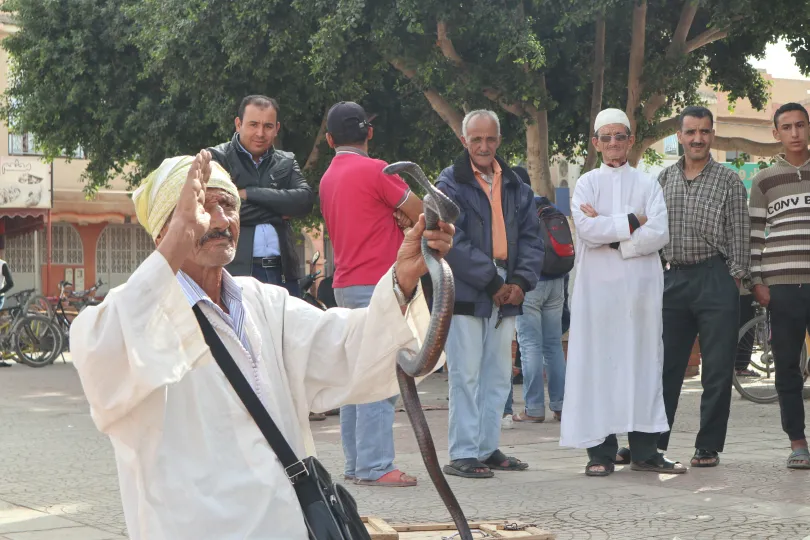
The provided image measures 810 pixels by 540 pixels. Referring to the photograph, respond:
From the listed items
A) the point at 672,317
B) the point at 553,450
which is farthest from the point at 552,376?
the point at 672,317

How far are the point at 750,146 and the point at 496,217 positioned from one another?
44.5 feet

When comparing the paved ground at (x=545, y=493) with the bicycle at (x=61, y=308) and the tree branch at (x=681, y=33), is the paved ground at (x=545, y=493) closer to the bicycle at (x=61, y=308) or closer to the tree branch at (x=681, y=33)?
the tree branch at (x=681, y=33)

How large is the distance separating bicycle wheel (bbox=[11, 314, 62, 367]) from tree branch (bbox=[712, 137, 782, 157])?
422 inches

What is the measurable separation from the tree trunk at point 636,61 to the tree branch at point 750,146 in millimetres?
2177

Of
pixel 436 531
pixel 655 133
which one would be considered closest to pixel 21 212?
pixel 655 133

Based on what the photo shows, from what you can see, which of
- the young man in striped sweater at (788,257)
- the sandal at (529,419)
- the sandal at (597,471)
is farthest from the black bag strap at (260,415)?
the sandal at (529,419)

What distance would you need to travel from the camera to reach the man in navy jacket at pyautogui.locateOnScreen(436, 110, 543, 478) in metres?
7.06

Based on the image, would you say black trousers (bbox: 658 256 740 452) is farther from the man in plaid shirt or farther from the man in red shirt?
the man in red shirt

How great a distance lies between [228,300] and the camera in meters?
3.38

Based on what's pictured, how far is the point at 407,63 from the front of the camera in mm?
17375

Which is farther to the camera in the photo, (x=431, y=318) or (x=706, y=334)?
(x=706, y=334)

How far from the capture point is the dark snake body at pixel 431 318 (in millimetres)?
3020

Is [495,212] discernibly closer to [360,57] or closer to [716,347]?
[716,347]

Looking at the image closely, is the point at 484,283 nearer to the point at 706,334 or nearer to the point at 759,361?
the point at 706,334
